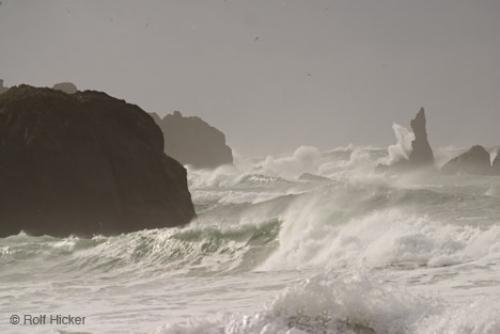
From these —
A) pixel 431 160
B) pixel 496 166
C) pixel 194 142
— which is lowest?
pixel 496 166

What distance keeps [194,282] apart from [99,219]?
17.5 metres

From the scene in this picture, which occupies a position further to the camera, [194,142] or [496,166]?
[194,142]

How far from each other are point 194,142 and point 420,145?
4497 cm

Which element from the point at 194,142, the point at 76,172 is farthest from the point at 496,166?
the point at 76,172

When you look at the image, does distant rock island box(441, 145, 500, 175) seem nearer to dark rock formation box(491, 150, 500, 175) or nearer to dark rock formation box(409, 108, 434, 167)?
dark rock formation box(491, 150, 500, 175)

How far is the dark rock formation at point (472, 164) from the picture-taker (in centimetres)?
7381

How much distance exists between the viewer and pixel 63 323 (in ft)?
26.9

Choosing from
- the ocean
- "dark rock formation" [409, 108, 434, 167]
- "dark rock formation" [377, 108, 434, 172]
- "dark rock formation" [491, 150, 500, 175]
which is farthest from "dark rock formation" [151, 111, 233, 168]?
the ocean

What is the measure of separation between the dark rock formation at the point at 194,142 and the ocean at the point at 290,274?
81184 millimetres

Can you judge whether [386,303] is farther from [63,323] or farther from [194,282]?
[194,282]

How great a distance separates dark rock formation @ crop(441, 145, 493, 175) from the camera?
73.8m

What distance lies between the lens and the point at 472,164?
7494 cm

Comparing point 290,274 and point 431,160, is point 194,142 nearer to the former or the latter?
point 431,160

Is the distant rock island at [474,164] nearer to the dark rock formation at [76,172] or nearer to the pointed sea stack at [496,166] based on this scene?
the pointed sea stack at [496,166]
